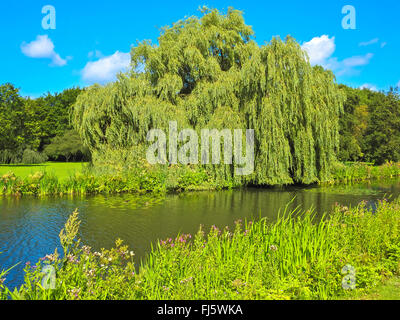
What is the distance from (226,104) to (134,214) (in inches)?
317

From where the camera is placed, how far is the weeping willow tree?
14625 millimetres

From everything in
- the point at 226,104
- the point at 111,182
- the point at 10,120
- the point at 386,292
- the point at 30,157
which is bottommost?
the point at 386,292

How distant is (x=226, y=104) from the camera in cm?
1602

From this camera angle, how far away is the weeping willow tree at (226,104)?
14.6 metres

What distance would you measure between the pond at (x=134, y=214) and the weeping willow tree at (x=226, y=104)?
1.86 metres

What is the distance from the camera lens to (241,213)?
404 inches

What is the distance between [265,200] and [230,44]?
32.6 ft

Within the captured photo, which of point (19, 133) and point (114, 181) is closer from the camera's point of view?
point (114, 181)

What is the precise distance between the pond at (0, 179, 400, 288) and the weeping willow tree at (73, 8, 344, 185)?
1861 mm

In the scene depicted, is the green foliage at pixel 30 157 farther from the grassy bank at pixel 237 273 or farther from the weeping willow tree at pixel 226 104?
the grassy bank at pixel 237 273

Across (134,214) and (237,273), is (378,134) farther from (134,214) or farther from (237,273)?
(237,273)

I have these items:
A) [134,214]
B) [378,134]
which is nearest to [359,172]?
[378,134]

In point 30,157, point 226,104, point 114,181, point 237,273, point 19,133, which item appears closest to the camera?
point 237,273
